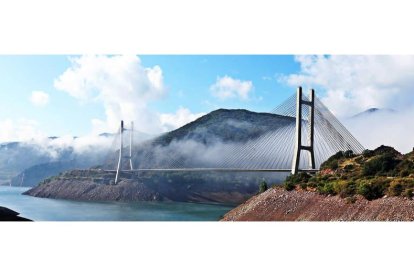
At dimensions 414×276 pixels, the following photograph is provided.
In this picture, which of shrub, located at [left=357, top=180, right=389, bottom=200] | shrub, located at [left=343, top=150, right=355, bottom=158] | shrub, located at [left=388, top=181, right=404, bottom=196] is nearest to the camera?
shrub, located at [left=388, top=181, right=404, bottom=196]

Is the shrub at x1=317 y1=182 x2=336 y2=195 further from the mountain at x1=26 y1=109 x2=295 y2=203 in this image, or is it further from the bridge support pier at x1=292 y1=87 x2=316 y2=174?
the mountain at x1=26 y1=109 x2=295 y2=203

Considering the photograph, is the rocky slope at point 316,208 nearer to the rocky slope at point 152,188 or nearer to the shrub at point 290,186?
the shrub at point 290,186

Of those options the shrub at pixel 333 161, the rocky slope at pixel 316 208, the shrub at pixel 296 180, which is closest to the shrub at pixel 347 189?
the rocky slope at pixel 316 208

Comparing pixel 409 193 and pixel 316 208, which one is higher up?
pixel 409 193

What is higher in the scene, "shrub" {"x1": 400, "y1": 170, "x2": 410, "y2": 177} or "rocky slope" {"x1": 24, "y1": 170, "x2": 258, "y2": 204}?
"shrub" {"x1": 400, "y1": 170, "x2": 410, "y2": 177}

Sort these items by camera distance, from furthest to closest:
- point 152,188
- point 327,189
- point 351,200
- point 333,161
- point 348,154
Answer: point 152,188 → point 348,154 → point 333,161 → point 327,189 → point 351,200

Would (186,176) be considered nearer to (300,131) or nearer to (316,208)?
(300,131)

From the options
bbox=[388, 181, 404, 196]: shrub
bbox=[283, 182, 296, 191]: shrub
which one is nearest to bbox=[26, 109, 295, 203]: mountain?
bbox=[283, 182, 296, 191]: shrub

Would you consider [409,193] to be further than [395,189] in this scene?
No

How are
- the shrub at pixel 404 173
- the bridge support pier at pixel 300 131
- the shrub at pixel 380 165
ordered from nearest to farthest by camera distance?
the shrub at pixel 404 173, the shrub at pixel 380 165, the bridge support pier at pixel 300 131

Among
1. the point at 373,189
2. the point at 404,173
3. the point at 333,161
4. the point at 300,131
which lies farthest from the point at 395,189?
the point at 300,131
